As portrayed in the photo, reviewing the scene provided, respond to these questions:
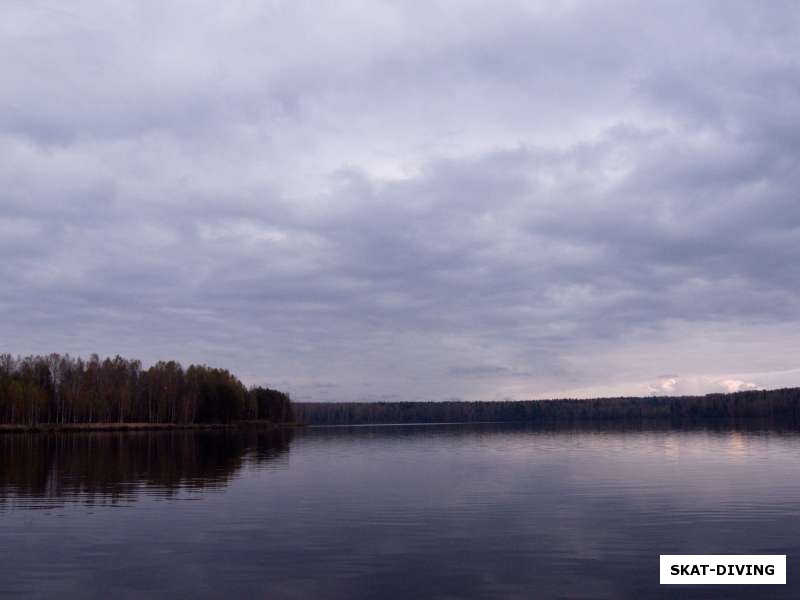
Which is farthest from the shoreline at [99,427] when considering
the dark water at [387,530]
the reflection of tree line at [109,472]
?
the dark water at [387,530]

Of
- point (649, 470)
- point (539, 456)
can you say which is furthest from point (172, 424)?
point (649, 470)

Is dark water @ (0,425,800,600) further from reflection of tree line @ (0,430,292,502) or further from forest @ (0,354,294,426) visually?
forest @ (0,354,294,426)

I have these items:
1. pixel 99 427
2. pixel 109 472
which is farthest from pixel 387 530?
pixel 99 427

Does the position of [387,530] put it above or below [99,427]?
above

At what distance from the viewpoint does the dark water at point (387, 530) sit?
21.3m

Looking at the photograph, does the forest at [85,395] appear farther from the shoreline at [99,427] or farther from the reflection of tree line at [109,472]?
the reflection of tree line at [109,472]

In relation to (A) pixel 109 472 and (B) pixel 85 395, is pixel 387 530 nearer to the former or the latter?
(A) pixel 109 472

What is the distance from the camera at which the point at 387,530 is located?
2992 cm

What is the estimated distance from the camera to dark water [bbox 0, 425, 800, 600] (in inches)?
840

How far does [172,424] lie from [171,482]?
14803 centimetres

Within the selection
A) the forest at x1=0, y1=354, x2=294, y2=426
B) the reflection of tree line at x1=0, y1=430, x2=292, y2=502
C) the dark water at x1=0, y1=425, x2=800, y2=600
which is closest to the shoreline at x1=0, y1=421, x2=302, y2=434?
the forest at x1=0, y1=354, x2=294, y2=426

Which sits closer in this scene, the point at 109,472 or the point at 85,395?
the point at 109,472

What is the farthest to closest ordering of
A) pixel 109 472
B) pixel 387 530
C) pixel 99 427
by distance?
1. pixel 99 427
2. pixel 109 472
3. pixel 387 530

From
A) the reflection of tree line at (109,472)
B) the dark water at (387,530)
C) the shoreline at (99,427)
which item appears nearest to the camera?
the dark water at (387,530)
